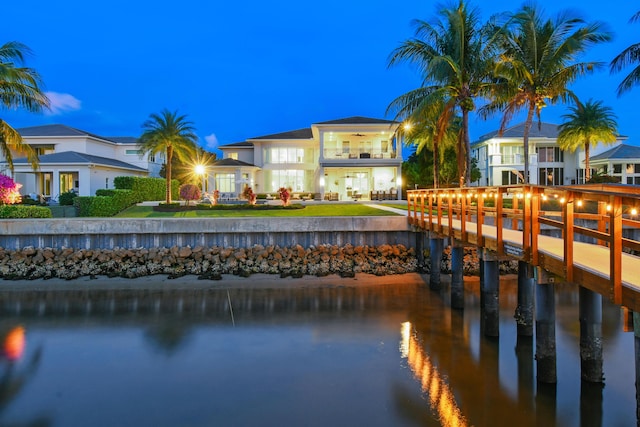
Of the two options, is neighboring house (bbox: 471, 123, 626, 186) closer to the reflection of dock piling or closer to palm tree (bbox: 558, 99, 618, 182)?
palm tree (bbox: 558, 99, 618, 182)

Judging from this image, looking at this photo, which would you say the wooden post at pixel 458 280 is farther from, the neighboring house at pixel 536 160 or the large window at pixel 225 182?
the neighboring house at pixel 536 160

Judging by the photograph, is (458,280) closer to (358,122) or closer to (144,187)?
(358,122)

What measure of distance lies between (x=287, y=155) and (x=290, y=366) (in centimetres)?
3370

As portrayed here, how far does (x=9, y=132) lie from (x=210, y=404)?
2043 cm

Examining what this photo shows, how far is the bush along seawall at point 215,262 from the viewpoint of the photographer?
16.0 m

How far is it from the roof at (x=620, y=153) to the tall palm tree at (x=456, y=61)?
29505 millimetres

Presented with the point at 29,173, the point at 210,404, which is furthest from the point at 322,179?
the point at 210,404

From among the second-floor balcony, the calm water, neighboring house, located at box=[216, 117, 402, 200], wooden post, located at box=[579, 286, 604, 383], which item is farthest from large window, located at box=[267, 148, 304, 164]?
wooden post, located at box=[579, 286, 604, 383]

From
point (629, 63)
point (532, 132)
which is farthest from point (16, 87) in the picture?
point (532, 132)

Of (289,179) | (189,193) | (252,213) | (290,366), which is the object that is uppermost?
(289,179)

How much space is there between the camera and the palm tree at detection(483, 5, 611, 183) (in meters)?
20.4

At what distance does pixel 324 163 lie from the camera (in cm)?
3503

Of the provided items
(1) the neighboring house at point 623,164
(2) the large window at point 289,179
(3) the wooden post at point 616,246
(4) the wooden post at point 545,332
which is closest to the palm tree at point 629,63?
(4) the wooden post at point 545,332

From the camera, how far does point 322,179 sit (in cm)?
3550
